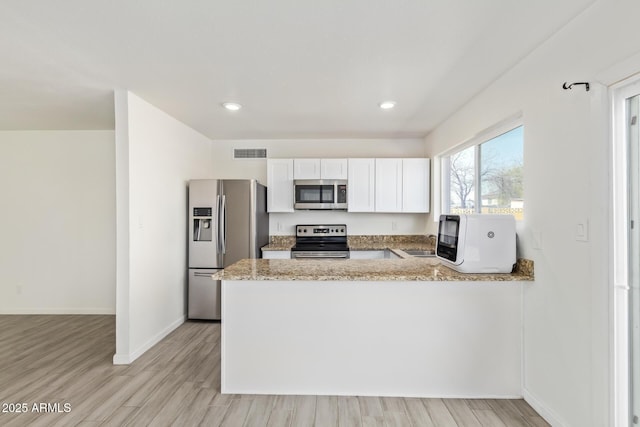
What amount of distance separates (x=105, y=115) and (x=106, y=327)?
248 cm

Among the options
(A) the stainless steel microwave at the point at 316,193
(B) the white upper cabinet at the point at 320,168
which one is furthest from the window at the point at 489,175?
(A) the stainless steel microwave at the point at 316,193

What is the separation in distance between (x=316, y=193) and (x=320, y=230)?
0.63 meters

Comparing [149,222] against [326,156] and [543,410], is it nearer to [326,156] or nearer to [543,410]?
[326,156]

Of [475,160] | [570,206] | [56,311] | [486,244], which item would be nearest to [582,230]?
[570,206]

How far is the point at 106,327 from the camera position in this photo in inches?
149

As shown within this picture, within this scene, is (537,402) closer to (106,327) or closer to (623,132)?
(623,132)

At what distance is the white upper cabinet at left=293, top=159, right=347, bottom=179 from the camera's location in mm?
4469

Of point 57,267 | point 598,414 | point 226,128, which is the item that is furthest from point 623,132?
point 57,267

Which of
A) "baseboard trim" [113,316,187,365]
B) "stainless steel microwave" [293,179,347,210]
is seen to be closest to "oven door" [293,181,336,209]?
"stainless steel microwave" [293,179,347,210]

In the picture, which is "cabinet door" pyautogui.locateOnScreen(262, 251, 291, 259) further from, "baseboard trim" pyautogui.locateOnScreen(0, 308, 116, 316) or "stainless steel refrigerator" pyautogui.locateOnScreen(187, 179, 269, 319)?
"baseboard trim" pyautogui.locateOnScreen(0, 308, 116, 316)

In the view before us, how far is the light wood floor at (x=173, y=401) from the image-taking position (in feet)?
6.66

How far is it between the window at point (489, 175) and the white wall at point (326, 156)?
79cm

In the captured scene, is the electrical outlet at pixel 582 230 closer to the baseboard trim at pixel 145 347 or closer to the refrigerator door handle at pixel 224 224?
the refrigerator door handle at pixel 224 224

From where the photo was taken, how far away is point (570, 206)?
5.95 ft
